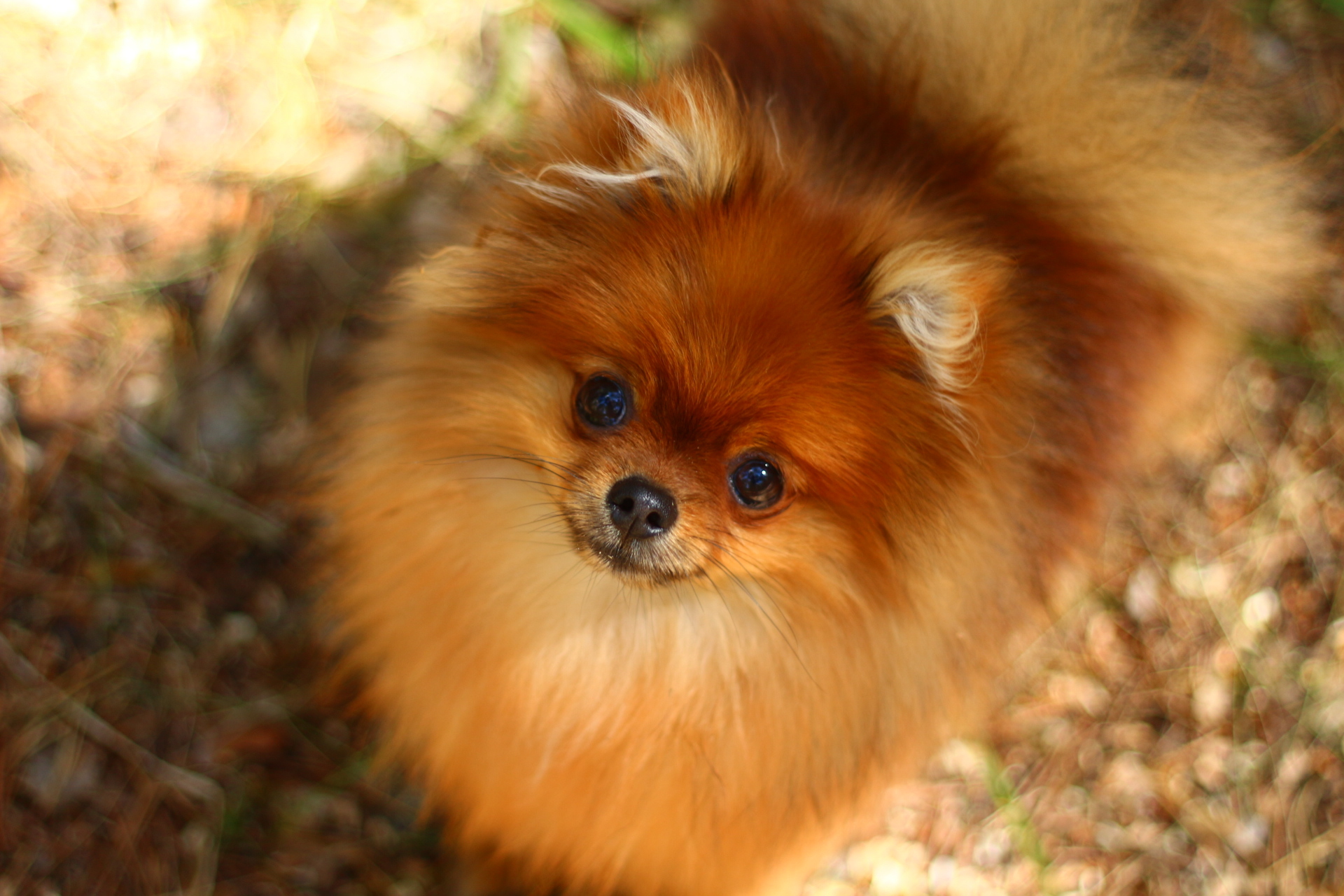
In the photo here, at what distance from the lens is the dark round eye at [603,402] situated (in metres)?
→ 1.66

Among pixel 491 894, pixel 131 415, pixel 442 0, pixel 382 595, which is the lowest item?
pixel 491 894

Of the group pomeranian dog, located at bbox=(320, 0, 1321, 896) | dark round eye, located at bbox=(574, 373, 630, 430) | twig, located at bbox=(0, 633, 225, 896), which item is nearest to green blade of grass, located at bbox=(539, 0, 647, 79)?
pomeranian dog, located at bbox=(320, 0, 1321, 896)

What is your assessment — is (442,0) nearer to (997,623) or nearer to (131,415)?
(131,415)

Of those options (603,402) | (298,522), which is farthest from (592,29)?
(603,402)

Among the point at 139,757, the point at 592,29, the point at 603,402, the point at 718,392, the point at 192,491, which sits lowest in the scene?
the point at 139,757

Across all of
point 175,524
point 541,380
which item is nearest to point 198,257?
point 175,524

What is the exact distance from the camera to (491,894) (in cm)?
257

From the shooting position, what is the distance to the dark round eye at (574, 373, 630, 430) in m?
1.66

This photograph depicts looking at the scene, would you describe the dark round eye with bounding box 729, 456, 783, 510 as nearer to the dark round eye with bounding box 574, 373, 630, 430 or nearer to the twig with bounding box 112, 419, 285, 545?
the dark round eye with bounding box 574, 373, 630, 430

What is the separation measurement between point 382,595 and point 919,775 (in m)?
1.72

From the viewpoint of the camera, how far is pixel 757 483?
5.41 feet

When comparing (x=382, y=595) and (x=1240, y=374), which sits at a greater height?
(x=1240, y=374)

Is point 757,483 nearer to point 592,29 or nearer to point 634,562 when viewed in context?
point 634,562

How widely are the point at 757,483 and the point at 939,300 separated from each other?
1.45ft
